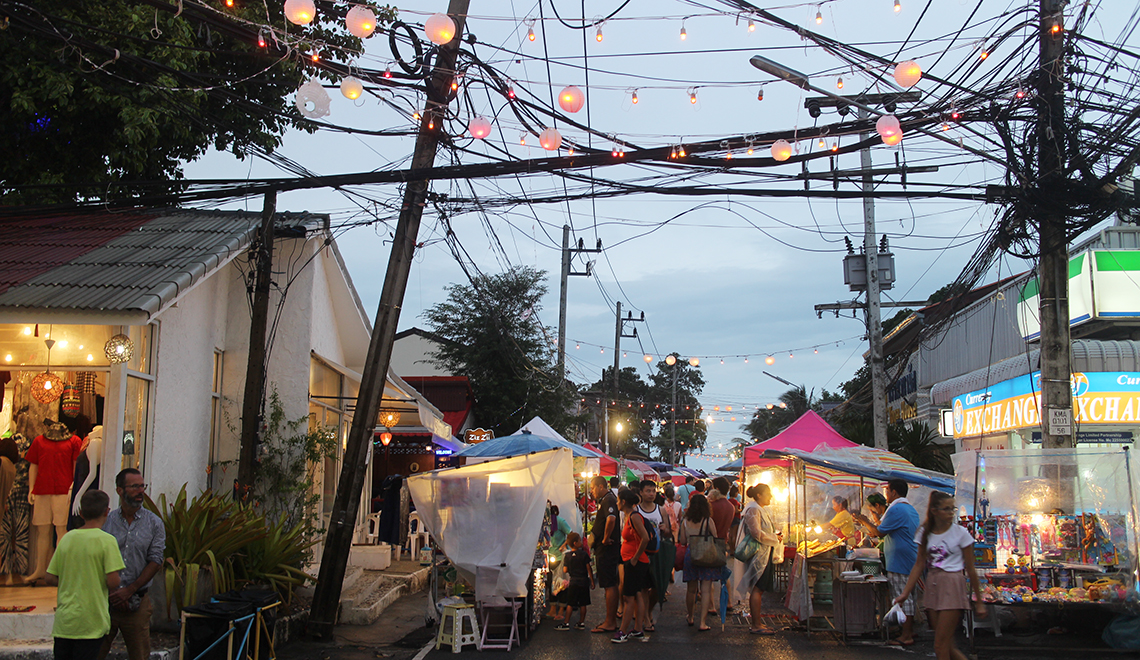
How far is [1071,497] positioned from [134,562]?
9.67 meters

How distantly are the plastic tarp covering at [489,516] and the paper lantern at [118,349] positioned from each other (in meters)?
3.29

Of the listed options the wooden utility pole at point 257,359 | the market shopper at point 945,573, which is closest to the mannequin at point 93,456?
the wooden utility pole at point 257,359

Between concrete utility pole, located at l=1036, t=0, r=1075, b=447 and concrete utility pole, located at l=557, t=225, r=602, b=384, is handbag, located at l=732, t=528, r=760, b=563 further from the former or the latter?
concrete utility pole, located at l=557, t=225, r=602, b=384

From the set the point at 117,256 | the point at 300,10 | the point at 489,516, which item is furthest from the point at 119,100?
the point at 489,516

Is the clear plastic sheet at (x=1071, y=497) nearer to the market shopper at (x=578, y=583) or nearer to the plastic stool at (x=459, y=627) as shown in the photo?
the market shopper at (x=578, y=583)

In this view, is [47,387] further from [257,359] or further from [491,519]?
[491,519]

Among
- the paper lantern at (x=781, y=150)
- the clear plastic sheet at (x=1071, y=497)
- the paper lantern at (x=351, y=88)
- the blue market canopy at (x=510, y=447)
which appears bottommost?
the clear plastic sheet at (x=1071, y=497)

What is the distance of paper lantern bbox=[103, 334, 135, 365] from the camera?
8812mm

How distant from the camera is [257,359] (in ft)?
35.2

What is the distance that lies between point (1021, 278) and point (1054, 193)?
21.2ft

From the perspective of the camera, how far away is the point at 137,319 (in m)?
8.45

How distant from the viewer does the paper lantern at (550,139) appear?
10.1 meters

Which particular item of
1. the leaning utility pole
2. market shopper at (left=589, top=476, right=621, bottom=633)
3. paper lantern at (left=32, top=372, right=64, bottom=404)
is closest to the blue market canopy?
market shopper at (left=589, top=476, right=621, bottom=633)

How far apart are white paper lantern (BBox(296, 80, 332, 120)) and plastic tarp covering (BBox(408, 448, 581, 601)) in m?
4.18
